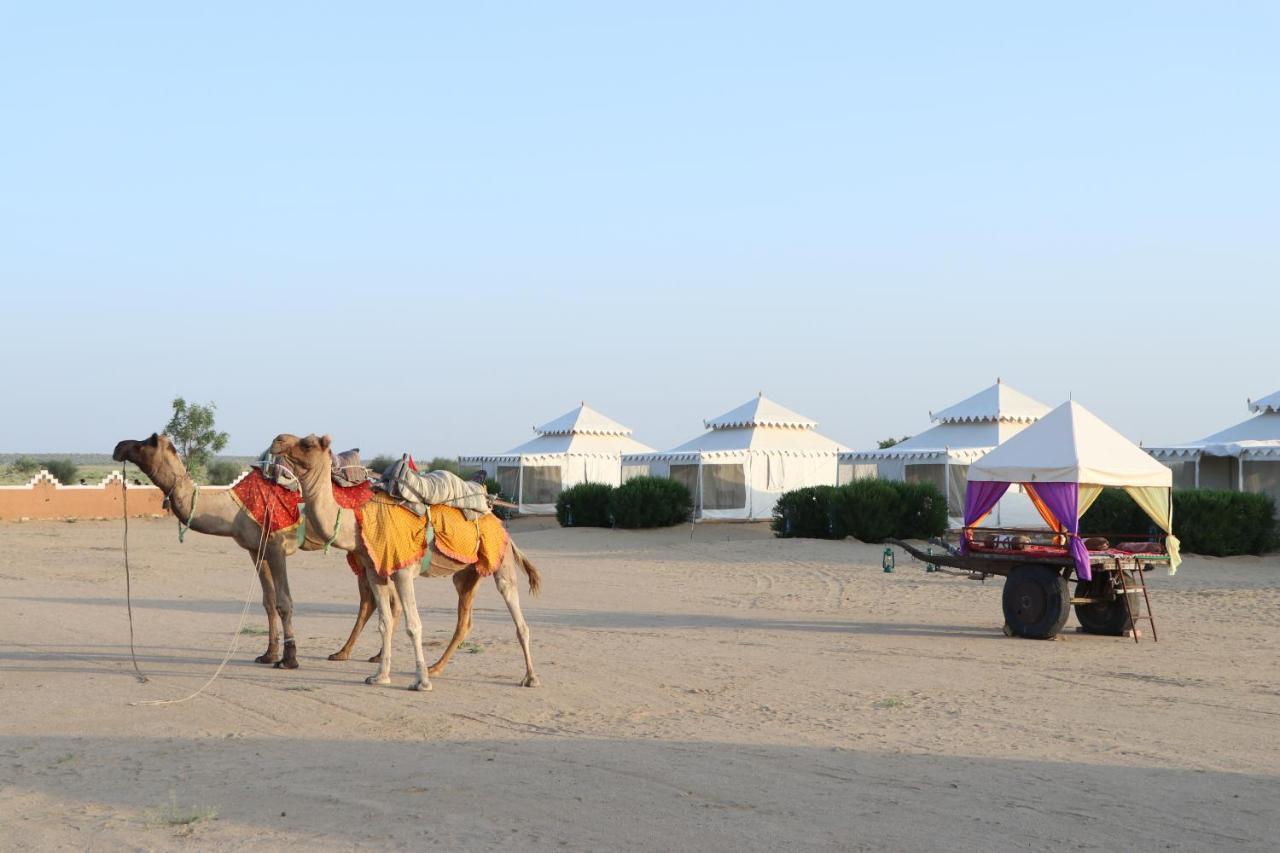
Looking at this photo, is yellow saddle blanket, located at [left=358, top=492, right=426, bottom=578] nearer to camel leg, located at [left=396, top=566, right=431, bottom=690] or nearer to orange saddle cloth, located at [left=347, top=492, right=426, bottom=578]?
orange saddle cloth, located at [left=347, top=492, right=426, bottom=578]

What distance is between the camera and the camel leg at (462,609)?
11.8 meters

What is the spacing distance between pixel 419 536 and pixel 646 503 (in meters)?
24.8

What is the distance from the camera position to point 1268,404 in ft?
116

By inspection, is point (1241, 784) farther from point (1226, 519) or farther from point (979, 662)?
point (1226, 519)

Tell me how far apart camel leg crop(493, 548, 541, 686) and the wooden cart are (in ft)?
21.7

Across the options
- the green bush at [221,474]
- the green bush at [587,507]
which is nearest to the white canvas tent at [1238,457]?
the green bush at [587,507]

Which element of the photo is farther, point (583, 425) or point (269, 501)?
point (583, 425)

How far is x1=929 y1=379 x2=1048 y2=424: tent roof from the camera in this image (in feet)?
131

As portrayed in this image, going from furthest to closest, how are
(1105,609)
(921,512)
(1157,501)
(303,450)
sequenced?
1. (921,512)
2. (1157,501)
3. (1105,609)
4. (303,450)

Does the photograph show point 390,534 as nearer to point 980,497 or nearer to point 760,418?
point 980,497

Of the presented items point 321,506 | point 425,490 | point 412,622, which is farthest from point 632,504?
point 321,506

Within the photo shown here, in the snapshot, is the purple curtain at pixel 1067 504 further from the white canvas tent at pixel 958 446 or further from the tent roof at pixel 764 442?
the tent roof at pixel 764 442

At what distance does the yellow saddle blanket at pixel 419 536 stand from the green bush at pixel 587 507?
80.2 ft

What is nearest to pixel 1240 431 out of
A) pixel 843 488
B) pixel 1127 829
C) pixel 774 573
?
pixel 843 488
